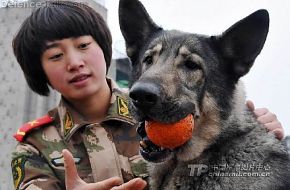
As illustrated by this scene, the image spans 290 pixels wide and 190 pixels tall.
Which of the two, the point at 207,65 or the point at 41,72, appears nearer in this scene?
the point at 207,65

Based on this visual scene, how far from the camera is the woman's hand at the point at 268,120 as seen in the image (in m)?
4.01

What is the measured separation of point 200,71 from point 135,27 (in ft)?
2.69

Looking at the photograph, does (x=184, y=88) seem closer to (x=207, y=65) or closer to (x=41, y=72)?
(x=207, y=65)

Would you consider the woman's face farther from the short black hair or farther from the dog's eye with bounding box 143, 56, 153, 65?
the dog's eye with bounding box 143, 56, 153, 65

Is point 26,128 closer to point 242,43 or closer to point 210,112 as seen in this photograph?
Answer: point 210,112

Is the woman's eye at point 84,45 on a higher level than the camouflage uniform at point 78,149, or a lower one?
higher

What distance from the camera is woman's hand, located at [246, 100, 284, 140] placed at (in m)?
4.01

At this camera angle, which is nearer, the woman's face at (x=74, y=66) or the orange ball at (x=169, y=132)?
the orange ball at (x=169, y=132)

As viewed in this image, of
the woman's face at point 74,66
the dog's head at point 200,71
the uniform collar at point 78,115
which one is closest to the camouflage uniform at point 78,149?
the uniform collar at point 78,115

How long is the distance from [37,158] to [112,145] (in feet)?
1.86

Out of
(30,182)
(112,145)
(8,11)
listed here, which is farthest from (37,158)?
(8,11)

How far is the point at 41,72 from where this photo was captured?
167 inches

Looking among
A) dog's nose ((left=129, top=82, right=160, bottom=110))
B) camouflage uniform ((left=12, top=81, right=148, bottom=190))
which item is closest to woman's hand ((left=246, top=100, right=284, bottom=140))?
camouflage uniform ((left=12, top=81, right=148, bottom=190))

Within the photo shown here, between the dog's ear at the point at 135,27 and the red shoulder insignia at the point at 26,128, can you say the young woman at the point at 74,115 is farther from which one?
the dog's ear at the point at 135,27
